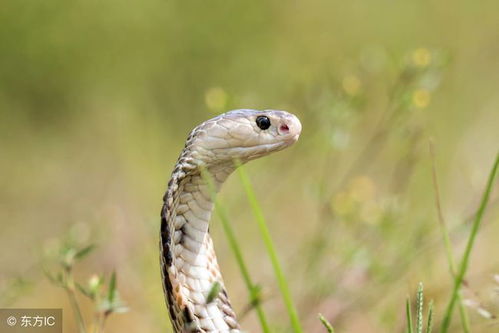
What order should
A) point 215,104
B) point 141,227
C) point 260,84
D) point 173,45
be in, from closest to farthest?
point 215,104, point 141,227, point 260,84, point 173,45

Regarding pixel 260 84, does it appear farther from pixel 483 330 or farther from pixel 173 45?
pixel 483 330

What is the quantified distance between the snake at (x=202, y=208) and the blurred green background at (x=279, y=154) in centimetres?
39

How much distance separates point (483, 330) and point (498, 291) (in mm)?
1114

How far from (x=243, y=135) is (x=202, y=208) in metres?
0.16

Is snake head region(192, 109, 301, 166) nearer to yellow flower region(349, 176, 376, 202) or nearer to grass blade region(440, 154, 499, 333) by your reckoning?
grass blade region(440, 154, 499, 333)

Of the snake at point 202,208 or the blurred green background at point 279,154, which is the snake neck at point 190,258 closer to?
the snake at point 202,208

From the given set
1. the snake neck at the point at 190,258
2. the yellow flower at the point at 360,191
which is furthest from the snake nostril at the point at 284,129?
the yellow flower at the point at 360,191

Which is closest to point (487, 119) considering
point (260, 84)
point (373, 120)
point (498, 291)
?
point (373, 120)

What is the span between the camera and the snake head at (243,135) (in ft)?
5.17

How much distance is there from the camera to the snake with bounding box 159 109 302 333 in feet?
4.73

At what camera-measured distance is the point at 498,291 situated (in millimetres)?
1296

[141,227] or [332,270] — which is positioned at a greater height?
[141,227]

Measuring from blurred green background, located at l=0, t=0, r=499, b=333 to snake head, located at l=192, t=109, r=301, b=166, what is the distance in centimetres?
38

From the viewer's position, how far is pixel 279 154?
423 centimetres
